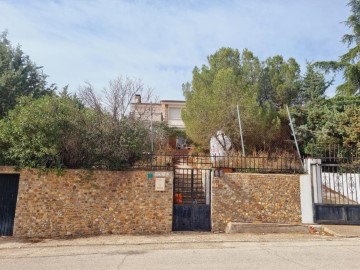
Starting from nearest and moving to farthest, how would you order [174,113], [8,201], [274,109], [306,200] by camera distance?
[8,201] < [306,200] < [274,109] < [174,113]

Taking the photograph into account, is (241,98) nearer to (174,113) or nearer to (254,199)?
(254,199)

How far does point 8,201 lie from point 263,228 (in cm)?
839

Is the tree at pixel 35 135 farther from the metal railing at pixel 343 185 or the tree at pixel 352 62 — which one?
the tree at pixel 352 62

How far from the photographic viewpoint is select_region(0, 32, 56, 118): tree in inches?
556

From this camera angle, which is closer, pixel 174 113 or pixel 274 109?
pixel 274 109

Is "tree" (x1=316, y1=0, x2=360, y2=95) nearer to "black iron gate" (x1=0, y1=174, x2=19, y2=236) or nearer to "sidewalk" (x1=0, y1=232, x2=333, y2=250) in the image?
"sidewalk" (x1=0, y1=232, x2=333, y2=250)

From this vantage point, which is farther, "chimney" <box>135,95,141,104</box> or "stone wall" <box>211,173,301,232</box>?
"chimney" <box>135,95,141,104</box>

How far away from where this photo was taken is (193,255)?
701 centimetres

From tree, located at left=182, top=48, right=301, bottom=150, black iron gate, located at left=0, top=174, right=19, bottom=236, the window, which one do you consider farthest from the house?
black iron gate, located at left=0, top=174, right=19, bottom=236

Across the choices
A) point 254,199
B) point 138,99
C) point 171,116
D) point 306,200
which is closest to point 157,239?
point 254,199

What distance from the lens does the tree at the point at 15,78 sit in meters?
14.1

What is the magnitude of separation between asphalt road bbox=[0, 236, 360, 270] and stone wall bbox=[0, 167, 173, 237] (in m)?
1.30

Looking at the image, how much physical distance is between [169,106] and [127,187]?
2311cm

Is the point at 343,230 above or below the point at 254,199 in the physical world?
below
